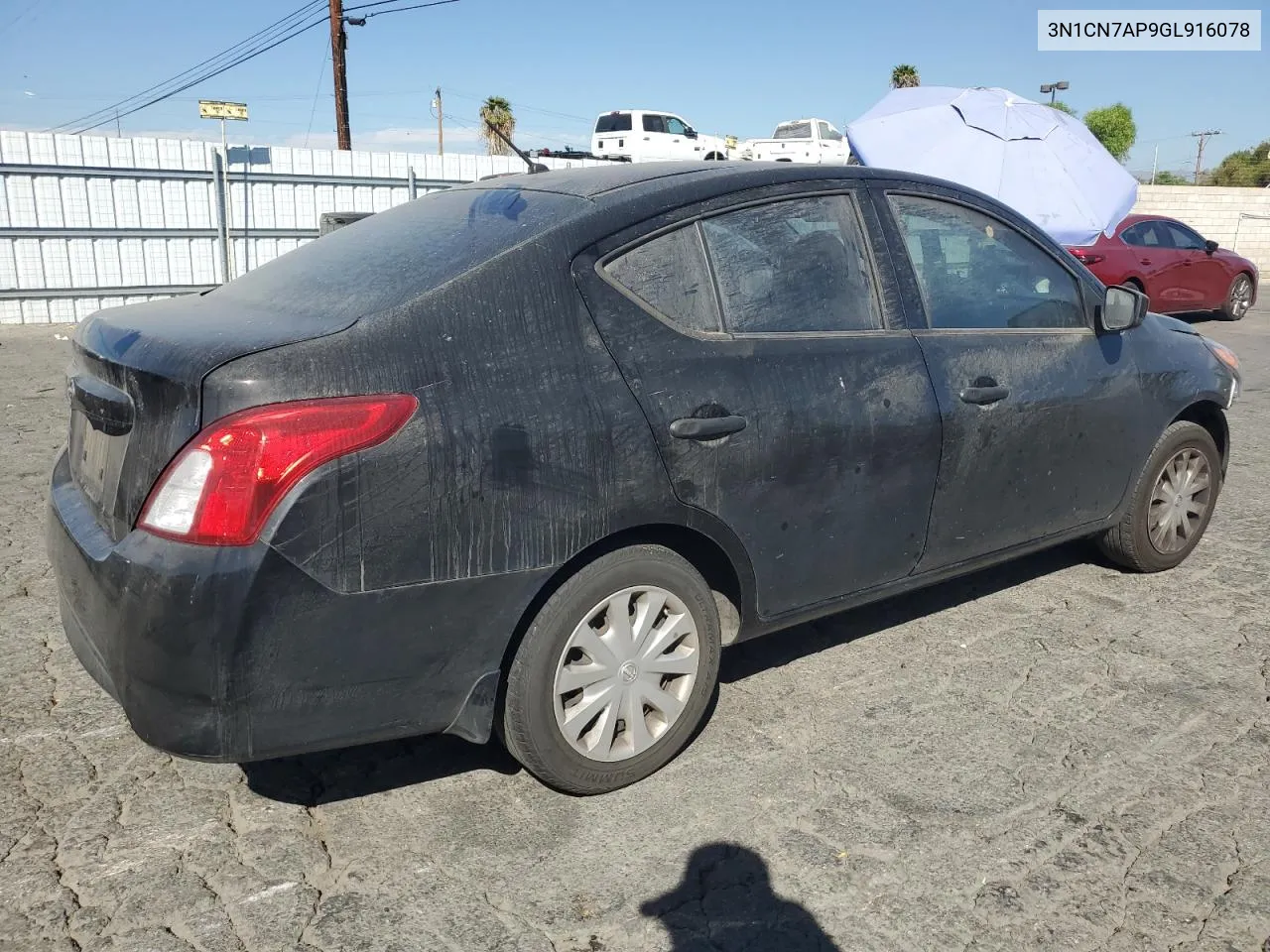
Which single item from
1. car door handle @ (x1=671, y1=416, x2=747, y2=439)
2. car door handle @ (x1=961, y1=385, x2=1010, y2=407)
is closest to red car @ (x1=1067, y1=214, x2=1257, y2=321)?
car door handle @ (x1=961, y1=385, x2=1010, y2=407)

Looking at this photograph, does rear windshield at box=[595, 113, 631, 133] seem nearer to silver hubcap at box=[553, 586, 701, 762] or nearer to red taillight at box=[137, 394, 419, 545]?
silver hubcap at box=[553, 586, 701, 762]

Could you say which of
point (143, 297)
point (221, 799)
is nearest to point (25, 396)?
point (143, 297)

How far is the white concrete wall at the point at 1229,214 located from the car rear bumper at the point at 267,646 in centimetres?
2704

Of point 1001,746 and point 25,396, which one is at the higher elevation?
point 25,396

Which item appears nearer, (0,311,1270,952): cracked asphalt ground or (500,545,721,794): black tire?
(0,311,1270,952): cracked asphalt ground

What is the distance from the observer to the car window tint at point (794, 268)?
3.21 metres

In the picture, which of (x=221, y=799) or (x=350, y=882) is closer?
(x=350, y=882)

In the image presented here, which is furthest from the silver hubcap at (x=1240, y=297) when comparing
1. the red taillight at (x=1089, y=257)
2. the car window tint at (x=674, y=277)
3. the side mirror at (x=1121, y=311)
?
the car window tint at (x=674, y=277)

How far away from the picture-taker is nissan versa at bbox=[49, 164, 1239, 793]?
7.99 feet

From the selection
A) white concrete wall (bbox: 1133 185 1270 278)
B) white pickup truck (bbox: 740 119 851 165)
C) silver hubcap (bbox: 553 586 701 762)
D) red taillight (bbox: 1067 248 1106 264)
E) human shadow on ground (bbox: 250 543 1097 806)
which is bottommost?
human shadow on ground (bbox: 250 543 1097 806)

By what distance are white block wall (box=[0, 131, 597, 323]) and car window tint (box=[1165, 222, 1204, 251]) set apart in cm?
854

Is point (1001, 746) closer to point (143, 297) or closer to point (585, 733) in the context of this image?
point (585, 733)

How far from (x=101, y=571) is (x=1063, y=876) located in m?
2.45

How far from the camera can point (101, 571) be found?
2547 millimetres
